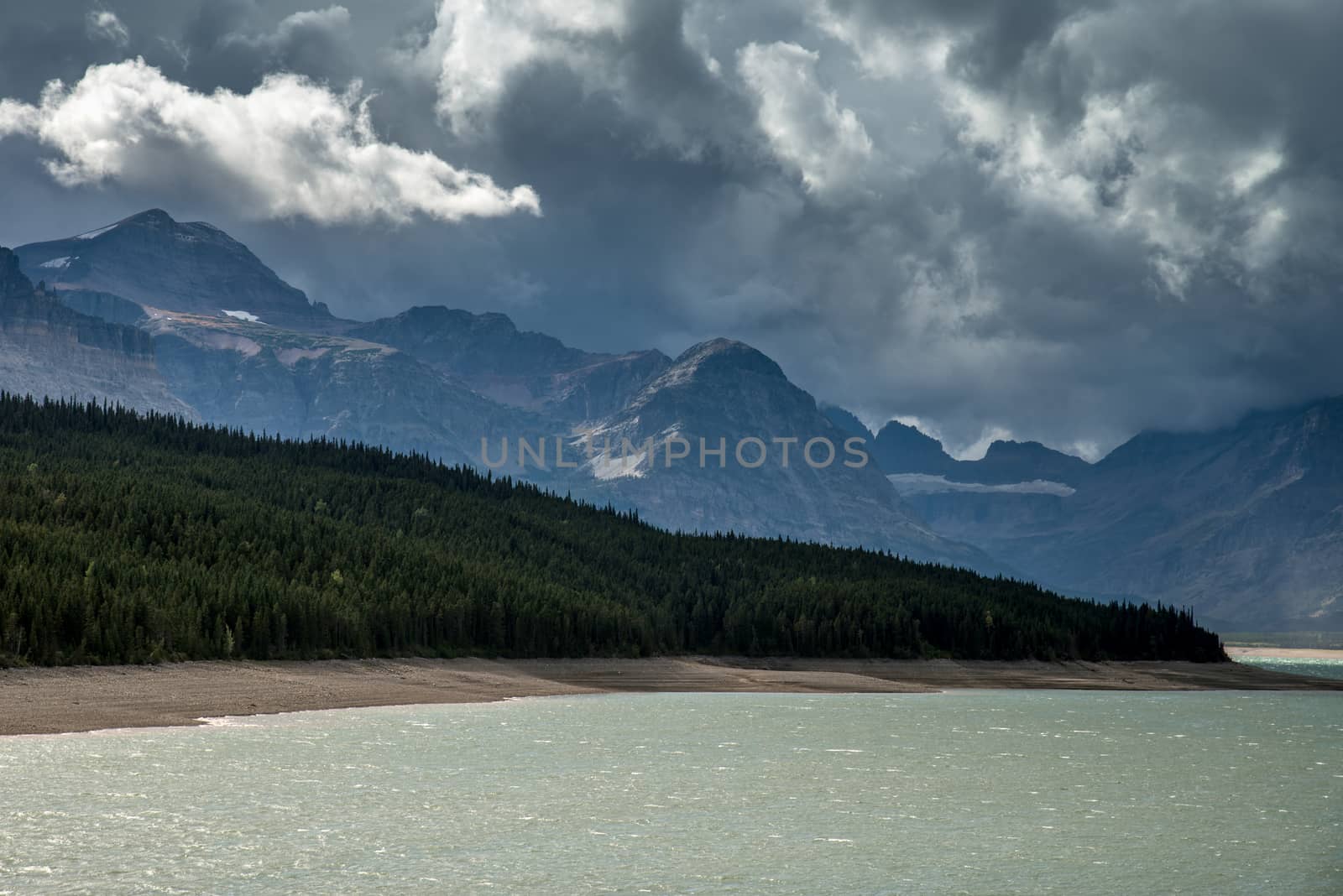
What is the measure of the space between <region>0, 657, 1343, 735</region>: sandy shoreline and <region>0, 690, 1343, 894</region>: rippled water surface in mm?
7292

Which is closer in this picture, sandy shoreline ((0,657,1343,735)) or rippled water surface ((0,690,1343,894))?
rippled water surface ((0,690,1343,894))

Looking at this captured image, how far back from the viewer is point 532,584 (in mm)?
187875

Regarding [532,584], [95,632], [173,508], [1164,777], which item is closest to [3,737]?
[95,632]

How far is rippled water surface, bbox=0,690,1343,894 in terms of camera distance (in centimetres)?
3731

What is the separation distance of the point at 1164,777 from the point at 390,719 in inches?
1774

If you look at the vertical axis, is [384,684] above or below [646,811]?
above

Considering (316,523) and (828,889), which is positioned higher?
(316,523)

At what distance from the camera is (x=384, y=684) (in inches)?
4599

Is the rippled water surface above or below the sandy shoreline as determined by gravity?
below

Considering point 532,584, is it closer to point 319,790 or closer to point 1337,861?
point 319,790

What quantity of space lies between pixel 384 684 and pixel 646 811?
72339 millimetres

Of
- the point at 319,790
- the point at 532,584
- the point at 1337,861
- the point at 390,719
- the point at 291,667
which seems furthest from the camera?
the point at 532,584

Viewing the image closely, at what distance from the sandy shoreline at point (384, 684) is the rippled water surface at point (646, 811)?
7292 mm

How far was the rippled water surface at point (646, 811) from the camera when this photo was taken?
122 feet
